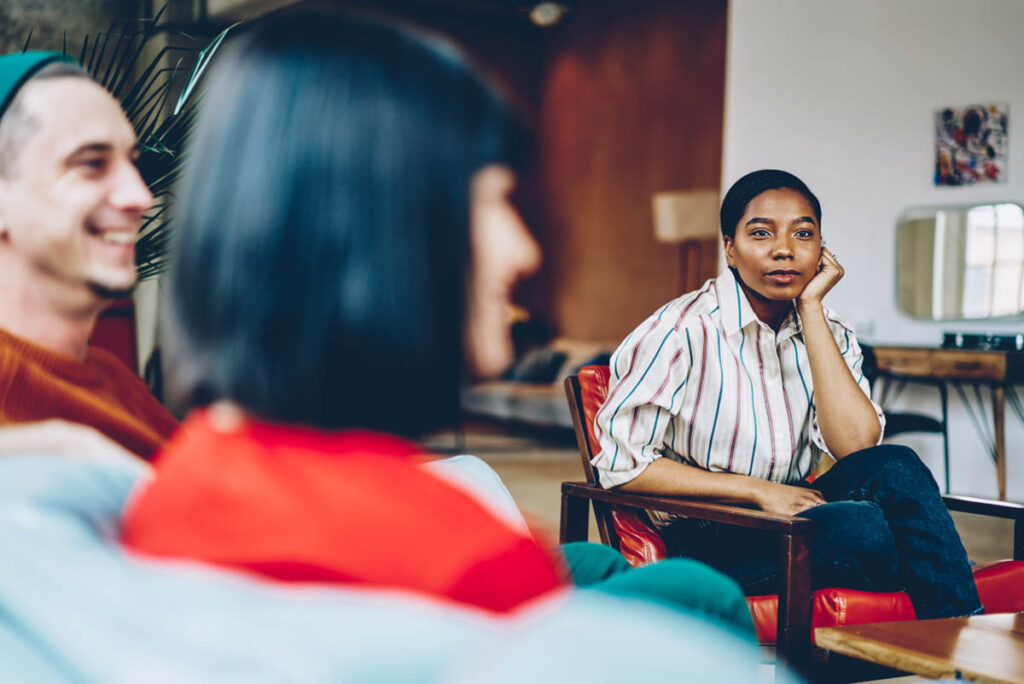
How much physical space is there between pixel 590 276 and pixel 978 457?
4837 mm

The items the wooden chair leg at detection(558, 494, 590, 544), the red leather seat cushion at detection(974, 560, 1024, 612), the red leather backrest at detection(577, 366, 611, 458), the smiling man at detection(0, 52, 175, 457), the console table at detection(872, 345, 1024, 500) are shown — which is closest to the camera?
the smiling man at detection(0, 52, 175, 457)

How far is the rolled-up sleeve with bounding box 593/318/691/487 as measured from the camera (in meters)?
2.11

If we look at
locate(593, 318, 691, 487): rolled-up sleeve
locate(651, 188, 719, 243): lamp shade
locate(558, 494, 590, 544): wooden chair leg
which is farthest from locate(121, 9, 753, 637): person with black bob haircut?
locate(651, 188, 719, 243): lamp shade

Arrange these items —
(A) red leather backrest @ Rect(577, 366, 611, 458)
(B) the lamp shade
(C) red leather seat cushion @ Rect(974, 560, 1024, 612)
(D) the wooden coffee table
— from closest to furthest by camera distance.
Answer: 1. (D) the wooden coffee table
2. (C) red leather seat cushion @ Rect(974, 560, 1024, 612)
3. (A) red leather backrest @ Rect(577, 366, 611, 458)
4. (B) the lamp shade

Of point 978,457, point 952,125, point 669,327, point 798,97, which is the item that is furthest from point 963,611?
point 798,97

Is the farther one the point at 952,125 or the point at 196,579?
the point at 952,125

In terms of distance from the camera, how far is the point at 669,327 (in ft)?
7.23

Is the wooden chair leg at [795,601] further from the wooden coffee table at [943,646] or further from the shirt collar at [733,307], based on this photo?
the shirt collar at [733,307]

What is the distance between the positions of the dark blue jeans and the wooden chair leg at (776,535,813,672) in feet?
0.31

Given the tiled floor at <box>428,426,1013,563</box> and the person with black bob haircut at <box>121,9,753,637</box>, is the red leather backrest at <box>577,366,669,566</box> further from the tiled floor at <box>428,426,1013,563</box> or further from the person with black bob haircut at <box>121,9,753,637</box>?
the person with black bob haircut at <box>121,9,753,637</box>

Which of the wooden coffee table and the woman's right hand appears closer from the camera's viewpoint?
the wooden coffee table

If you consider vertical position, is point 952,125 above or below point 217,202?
above

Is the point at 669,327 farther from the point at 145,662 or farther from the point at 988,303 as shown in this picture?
the point at 988,303

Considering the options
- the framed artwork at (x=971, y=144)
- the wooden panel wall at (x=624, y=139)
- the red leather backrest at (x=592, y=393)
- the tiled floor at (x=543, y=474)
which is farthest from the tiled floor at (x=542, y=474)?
the framed artwork at (x=971, y=144)
